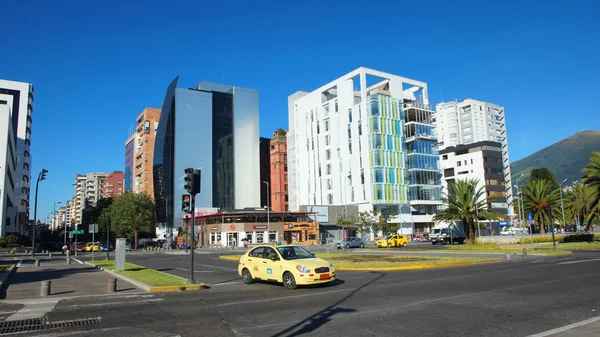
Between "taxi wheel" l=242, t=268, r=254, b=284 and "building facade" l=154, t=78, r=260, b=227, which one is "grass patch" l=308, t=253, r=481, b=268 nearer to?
"taxi wheel" l=242, t=268, r=254, b=284

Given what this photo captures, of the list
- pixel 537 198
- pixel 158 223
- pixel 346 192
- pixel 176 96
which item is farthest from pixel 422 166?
pixel 158 223

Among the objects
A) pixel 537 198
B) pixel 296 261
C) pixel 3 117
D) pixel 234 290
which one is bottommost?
pixel 234 290

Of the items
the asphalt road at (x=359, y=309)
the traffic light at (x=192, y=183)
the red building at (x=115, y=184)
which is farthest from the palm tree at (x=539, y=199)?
the red building at (x=115, y=184)

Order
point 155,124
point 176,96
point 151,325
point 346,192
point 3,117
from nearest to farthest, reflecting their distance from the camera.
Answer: point 151,325 → point 3,117 → point 346,192 → point 176,96 → point 155,124

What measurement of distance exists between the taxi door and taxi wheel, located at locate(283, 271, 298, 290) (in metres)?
0.34

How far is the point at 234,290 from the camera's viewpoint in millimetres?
14758

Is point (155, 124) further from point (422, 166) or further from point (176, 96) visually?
point (422, 166)

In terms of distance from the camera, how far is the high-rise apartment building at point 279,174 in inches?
4419

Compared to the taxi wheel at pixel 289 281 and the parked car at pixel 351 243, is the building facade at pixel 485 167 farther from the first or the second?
the taxi wheel at pixel 289 281

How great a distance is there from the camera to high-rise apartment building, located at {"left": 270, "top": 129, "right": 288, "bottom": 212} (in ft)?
368

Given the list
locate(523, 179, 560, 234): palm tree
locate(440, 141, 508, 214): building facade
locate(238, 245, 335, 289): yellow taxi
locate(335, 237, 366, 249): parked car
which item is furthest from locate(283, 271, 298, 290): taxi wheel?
locate(440, 141, 508, 214): building facade

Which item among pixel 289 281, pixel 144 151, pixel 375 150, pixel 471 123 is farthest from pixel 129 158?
pixel 289 281

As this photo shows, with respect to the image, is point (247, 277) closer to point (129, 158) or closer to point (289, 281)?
point (289, 281)

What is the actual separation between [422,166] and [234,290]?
79697 millimetres
